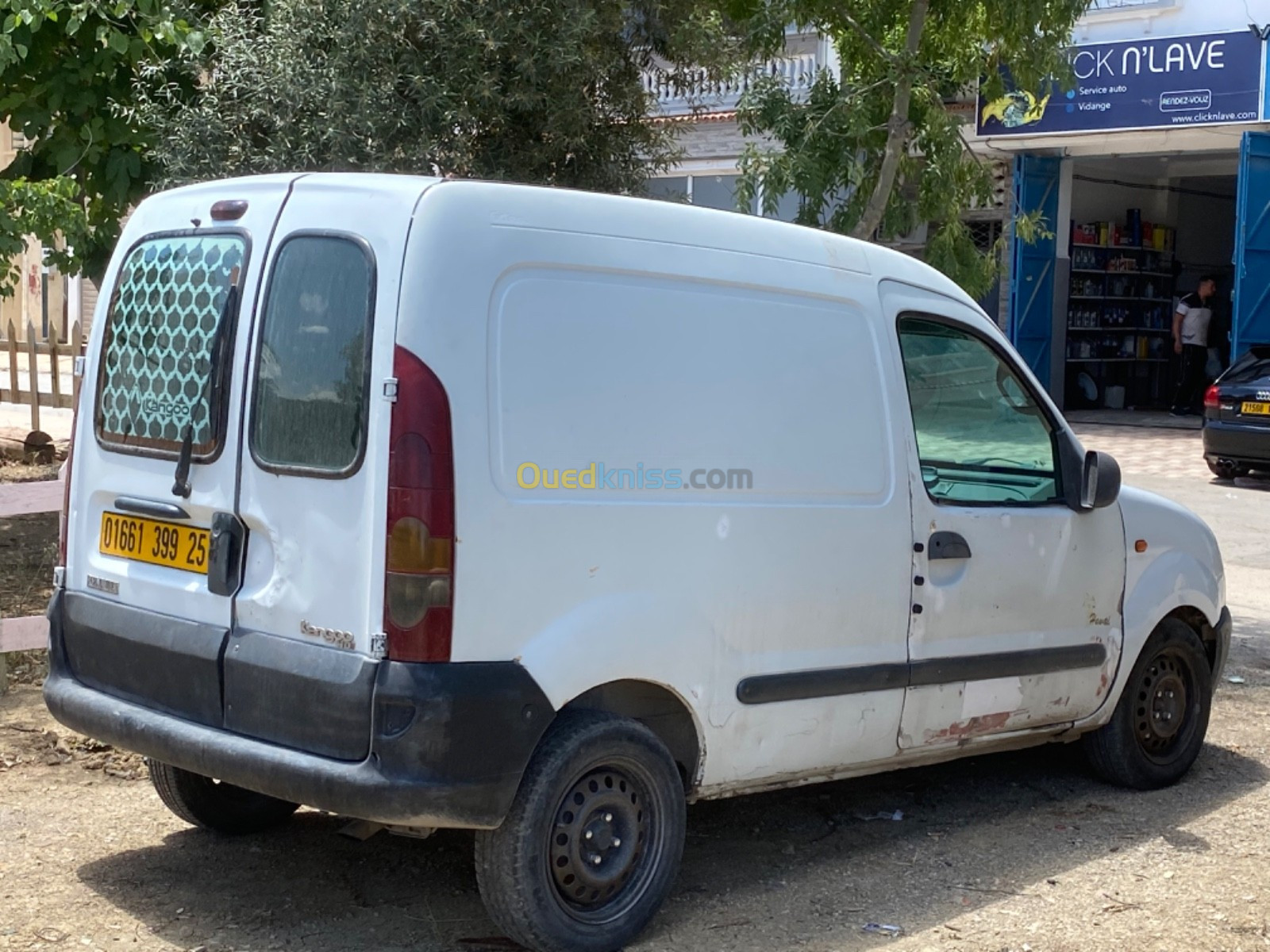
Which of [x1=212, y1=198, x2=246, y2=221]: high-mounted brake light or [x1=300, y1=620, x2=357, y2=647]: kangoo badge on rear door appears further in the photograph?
[x1=212, y1=198, x2=246, y2=221]: high-mounted brake light

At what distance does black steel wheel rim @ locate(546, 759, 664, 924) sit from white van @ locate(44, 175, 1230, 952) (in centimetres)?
1

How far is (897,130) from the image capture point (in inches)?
325

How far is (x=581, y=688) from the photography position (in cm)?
407

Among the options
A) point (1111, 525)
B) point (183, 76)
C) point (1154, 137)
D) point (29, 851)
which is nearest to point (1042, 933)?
point (1111, 525)

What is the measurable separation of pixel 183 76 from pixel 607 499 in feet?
18.8

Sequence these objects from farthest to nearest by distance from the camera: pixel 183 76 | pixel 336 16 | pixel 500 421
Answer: pixel 183 76
pixel 336 16
pixel 500 421

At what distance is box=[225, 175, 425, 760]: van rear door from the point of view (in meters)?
3.85

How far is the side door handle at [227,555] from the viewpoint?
415 cm

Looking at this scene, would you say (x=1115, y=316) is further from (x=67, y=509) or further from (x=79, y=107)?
(x=67, y=509)

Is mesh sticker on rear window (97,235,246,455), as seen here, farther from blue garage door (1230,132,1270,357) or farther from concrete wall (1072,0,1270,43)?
blue garage door (1230,132,1270,357)

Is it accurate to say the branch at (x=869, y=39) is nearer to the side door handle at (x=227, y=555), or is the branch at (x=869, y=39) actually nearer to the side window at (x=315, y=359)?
the side window at (x=315, y=359)

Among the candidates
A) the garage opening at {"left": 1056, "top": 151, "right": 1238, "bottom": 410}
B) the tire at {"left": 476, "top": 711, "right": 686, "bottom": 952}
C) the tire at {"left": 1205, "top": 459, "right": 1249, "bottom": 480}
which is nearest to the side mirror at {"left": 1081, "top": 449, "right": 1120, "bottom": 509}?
the tire at {"left": 476, "top": 711, "right": 686, "bottom": 952}

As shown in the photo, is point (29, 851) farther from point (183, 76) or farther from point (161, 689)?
point (183, 76)

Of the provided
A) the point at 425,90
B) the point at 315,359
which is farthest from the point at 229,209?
the point at 425,90
